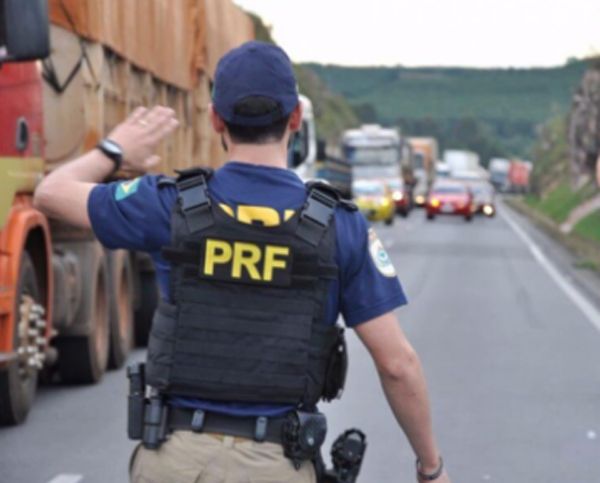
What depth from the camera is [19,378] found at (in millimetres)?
10805

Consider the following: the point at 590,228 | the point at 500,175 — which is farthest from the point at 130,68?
the point at 500,175

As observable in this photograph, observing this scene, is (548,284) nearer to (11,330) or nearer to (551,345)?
(551,345)

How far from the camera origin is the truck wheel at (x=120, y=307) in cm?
1412

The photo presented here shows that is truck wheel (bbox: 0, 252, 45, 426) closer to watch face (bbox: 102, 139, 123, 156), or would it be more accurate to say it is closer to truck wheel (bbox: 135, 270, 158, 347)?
truck wheel (bbox: 135, 270, 158, 347)

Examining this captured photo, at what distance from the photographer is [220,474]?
159 inches

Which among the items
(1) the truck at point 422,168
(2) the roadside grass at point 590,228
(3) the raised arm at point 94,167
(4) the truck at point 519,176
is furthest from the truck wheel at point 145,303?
(4) the truck at point 519,176

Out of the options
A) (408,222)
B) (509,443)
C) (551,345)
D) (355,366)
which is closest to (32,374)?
(509,443)

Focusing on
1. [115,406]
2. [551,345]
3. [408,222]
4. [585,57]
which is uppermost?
[115,406]

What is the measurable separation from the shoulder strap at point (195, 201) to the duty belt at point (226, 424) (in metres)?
0.40

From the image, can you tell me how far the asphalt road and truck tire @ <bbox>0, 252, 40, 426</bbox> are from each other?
130mm


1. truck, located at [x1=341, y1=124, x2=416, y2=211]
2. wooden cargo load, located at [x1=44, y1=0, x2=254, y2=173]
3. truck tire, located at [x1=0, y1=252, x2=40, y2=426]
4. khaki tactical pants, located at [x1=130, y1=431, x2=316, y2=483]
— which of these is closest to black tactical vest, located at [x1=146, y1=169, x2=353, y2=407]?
khaki tactical pants, located at [x1=130, y1=431, x2=316, y2=483]

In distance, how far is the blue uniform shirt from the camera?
13.5 feet

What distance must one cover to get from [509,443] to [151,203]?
23.0 feet

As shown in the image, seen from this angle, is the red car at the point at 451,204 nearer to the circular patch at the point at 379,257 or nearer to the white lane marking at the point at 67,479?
the white lane marking at the point at 67,479
